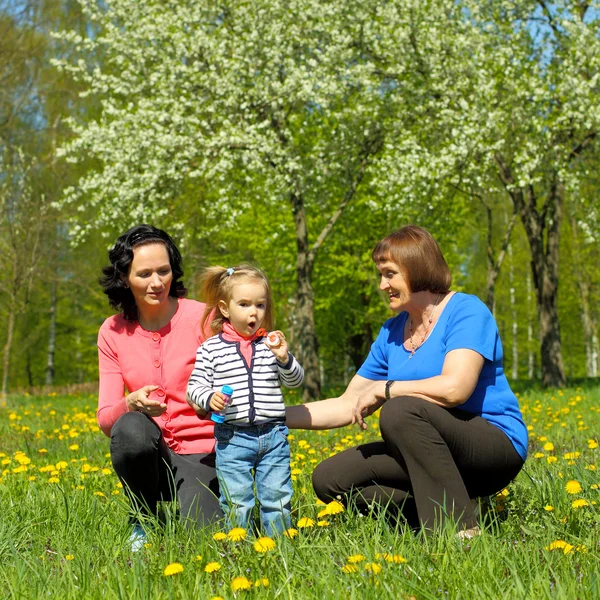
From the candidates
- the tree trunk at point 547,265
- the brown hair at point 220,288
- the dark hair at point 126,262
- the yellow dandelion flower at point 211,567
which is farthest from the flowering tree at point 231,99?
the yellow dandelion flower at point 211,567

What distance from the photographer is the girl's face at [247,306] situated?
3.62m

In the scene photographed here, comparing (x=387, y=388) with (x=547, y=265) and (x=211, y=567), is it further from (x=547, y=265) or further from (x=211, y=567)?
(x=547, y=265)

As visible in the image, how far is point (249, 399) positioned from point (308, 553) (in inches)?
32.4

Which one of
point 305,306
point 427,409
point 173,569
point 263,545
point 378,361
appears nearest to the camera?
point 173,569

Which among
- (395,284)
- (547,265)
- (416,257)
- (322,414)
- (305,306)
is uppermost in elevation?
(547,265)

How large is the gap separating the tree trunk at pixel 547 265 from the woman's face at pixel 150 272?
1233 centimetres

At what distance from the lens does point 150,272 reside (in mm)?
3924

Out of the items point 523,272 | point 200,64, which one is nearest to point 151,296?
point 200,64

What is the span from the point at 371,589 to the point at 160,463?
5.55 feet

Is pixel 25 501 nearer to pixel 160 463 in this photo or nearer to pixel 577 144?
pixel 160 463

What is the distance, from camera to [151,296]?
3.91 meters

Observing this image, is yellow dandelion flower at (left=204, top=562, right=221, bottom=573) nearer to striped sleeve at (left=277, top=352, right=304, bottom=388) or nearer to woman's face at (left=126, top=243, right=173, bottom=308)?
striped sleeve at (left=277, top=352, right=304, bottom=388)

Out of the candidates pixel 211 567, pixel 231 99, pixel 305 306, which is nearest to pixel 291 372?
pixel 211 567

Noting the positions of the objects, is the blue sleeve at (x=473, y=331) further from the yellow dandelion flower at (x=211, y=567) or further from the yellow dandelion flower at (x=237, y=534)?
the yellow dandelion flower at (x=211, y=567)
